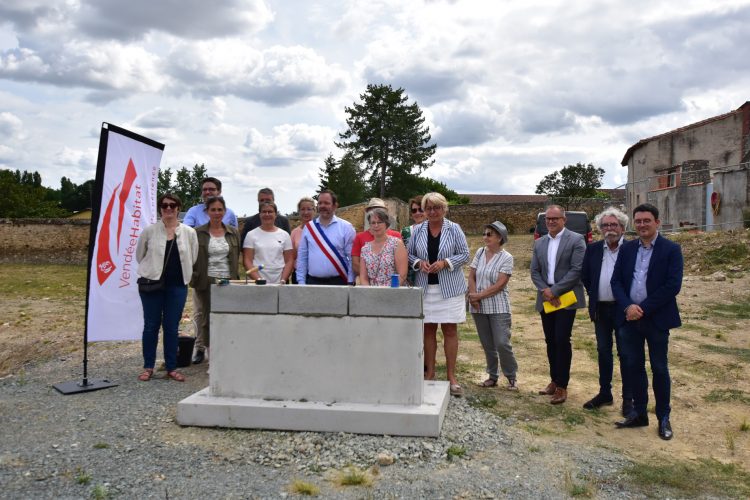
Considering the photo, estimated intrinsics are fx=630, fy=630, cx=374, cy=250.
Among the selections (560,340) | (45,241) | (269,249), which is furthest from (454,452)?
(45,241)

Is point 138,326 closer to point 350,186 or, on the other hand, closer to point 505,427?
point 505,427

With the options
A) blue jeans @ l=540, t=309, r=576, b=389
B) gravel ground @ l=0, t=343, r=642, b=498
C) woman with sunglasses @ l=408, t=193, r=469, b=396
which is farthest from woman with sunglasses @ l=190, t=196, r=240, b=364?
blue jeans @ l=540, t=309, r=576, b=389

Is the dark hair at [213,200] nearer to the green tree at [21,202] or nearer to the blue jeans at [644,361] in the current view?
the blue jeans at [644,361]

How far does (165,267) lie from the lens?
6.10 metres

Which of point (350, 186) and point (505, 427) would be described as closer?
point (505, 427)

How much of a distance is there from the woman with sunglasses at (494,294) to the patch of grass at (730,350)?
379 centimetres

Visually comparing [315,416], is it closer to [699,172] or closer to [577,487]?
[577,487]

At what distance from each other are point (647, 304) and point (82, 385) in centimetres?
525

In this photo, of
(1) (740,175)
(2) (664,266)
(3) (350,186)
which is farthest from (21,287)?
(3) (350,186)

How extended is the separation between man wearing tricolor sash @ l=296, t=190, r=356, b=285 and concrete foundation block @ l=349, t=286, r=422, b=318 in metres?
1.11

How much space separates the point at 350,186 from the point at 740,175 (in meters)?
29.2

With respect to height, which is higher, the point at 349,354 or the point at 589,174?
the point at 589,174

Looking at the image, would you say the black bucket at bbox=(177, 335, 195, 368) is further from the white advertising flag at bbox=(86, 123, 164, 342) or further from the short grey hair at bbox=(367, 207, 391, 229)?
the short grey hair at bbox=(367, 207, 391, 229)

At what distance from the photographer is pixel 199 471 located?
165 inches
